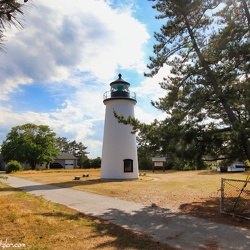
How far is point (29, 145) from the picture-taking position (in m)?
43.2

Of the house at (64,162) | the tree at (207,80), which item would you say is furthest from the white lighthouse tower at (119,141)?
the house at (64,162)

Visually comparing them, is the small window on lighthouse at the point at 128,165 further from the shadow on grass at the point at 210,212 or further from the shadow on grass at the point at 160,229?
the shadow on grass at the point at 160,229

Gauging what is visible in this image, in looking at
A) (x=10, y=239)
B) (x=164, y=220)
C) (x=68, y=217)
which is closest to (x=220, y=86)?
(x=164, y=220)

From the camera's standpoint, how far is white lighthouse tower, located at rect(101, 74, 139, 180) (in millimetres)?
21781

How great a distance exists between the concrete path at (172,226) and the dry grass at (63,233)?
0.53 metres

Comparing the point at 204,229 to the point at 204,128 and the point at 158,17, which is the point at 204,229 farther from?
the point at 158,17

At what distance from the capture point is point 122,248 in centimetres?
510

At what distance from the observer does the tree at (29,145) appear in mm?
43125

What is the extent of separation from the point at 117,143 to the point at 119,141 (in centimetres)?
25

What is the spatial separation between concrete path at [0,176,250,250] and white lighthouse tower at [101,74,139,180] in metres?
11.3

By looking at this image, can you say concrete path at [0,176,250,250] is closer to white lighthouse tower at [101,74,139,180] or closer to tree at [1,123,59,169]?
white lighthouse tower at [101,74,139,180]

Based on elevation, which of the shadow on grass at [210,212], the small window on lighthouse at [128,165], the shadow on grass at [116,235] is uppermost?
the small window on lighthouse at [128,165]

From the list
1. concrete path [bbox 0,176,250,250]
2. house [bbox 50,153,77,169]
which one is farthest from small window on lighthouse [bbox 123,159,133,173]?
house [bbox 50,153,77,169]

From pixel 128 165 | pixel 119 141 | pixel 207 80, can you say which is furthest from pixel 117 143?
pixel 207 80
